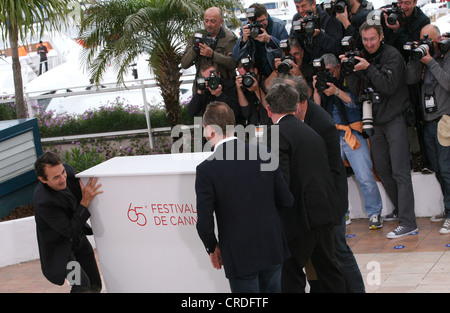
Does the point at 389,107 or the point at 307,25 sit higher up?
the point at 307,25

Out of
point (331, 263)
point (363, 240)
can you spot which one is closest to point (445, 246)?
point (363, 240)

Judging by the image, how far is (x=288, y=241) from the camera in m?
4.32

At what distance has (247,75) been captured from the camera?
22.0 feet

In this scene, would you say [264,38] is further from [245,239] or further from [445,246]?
[245,239]

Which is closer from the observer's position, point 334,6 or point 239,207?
point 239,207

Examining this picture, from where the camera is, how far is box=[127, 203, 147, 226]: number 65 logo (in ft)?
16.3

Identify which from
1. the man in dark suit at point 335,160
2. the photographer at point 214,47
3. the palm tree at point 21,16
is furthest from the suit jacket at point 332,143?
the palm tree at point 21,16

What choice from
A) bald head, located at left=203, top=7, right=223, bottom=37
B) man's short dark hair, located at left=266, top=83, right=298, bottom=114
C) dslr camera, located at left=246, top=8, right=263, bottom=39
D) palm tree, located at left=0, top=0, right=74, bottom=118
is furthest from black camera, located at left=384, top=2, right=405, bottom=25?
palm tree, located at left=0, top=0, right=74, bottom=118

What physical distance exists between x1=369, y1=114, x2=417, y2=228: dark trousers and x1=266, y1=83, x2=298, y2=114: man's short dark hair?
2575mm

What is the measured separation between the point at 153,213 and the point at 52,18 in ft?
15.9

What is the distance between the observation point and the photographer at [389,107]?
631 cm

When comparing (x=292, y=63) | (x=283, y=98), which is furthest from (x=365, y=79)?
(x=283, y=98)

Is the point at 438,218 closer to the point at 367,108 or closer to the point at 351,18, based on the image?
the point at 367,108

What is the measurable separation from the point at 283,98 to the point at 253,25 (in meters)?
2.70
